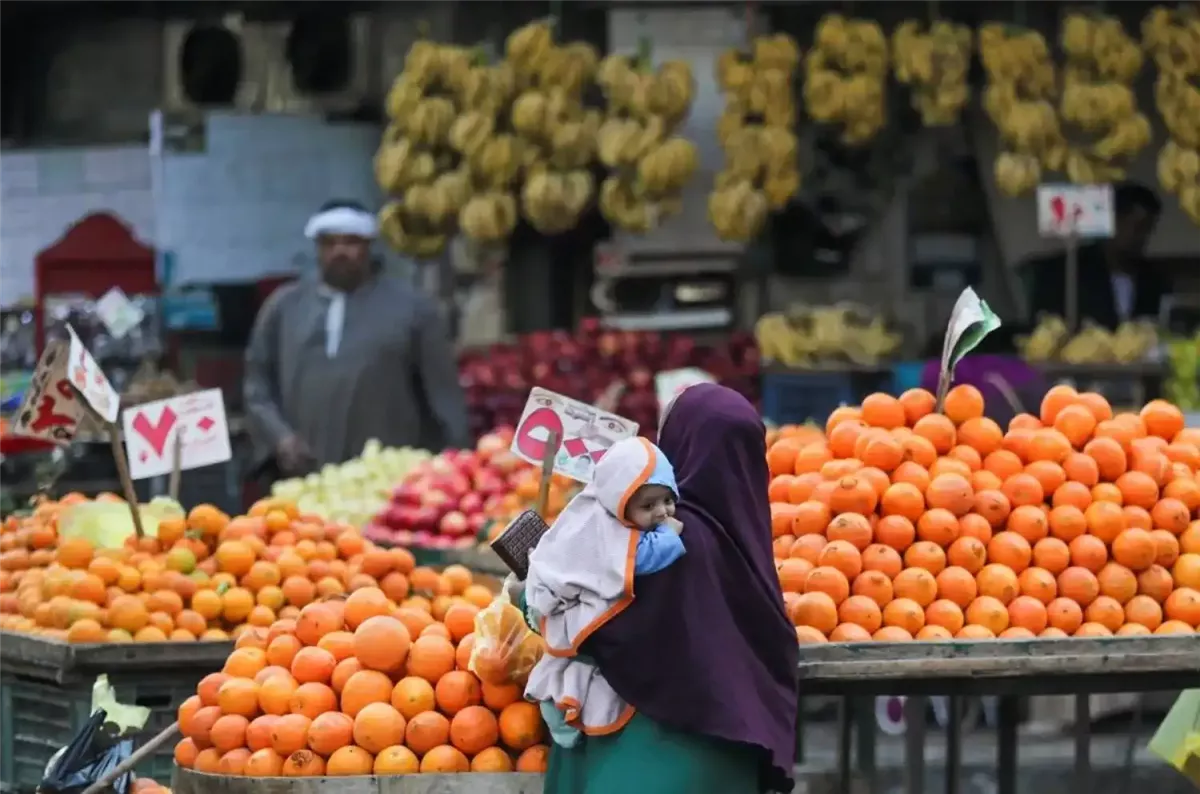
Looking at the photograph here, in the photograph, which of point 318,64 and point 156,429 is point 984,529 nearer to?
point 156,429

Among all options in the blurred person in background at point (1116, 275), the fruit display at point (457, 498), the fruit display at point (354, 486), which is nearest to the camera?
the fruit display at point (457, 498)

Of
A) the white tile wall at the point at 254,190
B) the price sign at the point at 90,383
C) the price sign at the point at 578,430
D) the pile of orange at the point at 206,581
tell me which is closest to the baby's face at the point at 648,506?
the price sign at the point at 578,430

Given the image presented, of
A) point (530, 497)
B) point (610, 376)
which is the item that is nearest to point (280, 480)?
point (610, 376)

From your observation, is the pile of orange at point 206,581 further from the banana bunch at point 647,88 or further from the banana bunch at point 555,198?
the banana bunch at point 647,88

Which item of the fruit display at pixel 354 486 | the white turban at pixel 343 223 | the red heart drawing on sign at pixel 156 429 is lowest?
the fruit display at pixel 354 486

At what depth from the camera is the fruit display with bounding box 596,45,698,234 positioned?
956 centimetres

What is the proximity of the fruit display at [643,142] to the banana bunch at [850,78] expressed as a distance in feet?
2.06

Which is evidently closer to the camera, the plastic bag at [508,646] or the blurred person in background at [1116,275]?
the plastic bag at [508,646]

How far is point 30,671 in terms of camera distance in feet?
18.0

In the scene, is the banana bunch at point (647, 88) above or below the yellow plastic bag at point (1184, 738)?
above

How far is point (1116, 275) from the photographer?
9977 mm

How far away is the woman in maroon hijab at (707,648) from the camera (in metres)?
3.97

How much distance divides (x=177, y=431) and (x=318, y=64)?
4.89m

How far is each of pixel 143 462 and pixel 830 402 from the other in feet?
13.6
